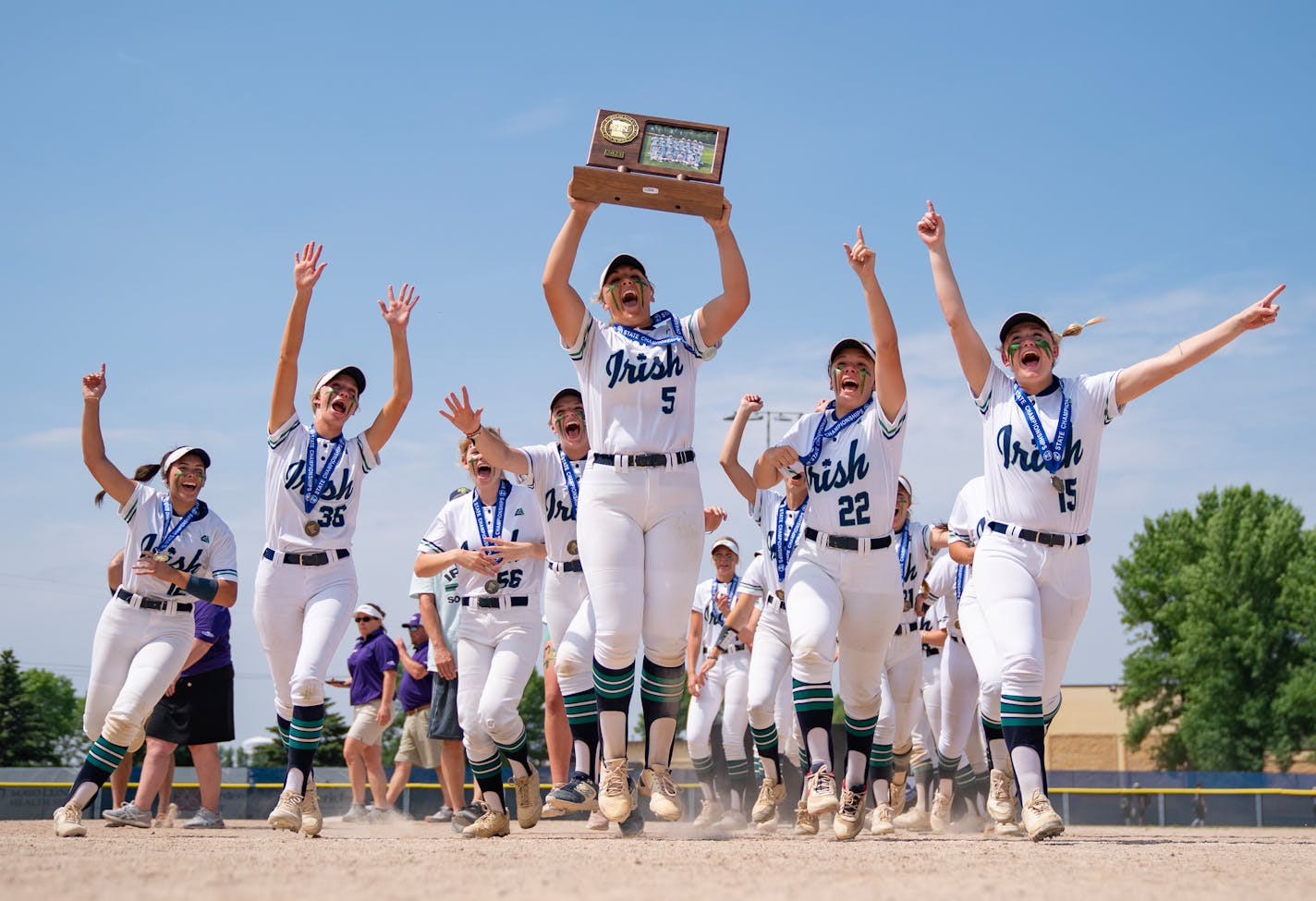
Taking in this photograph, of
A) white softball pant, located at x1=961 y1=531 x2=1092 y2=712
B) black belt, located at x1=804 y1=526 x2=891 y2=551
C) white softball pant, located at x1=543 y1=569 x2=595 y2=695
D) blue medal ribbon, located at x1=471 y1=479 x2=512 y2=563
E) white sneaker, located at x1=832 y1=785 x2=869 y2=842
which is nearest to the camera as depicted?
white softball pant, located at x1=961 y1=531 x2=1092 y2=712

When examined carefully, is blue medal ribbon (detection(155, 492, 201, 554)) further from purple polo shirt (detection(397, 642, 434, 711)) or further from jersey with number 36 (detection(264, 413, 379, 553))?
purple polo shirt (detection(397, 642, 434, 711))

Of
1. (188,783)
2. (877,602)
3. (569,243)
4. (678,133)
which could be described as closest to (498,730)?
(877,602)

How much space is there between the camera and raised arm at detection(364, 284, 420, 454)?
328 inches

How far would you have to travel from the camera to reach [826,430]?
8.08 metres

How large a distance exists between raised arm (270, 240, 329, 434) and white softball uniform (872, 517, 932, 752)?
448cm

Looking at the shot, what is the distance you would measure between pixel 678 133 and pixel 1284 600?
170 ft

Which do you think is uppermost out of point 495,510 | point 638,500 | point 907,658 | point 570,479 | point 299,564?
point 570,479

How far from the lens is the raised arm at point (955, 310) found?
7250 mm

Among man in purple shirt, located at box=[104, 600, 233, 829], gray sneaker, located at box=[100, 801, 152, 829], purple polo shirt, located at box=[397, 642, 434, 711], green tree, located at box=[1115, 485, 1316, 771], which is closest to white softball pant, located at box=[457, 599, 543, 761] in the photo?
gray sneaker, located at box=[100, 801, 152, 829]

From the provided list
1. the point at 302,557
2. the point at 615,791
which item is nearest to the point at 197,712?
the point at 302,557

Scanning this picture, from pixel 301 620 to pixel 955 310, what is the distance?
4.42 m

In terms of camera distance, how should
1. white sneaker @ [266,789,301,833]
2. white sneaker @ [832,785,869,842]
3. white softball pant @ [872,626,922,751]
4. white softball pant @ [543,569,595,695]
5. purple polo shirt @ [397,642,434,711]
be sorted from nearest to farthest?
white sneaker @ [832,785,869,842]
white sneaker @ [266,789,301,833]
white softball pant @ [543,569,595,695]
white softball pant @ [872,626,922,751]
purple polo shirt @ [397,642,434,711]

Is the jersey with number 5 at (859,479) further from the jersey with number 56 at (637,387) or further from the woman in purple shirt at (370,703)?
the woman in purple shirt at (370,703)

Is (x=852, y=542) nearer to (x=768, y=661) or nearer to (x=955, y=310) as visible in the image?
(x=955, y=310)
